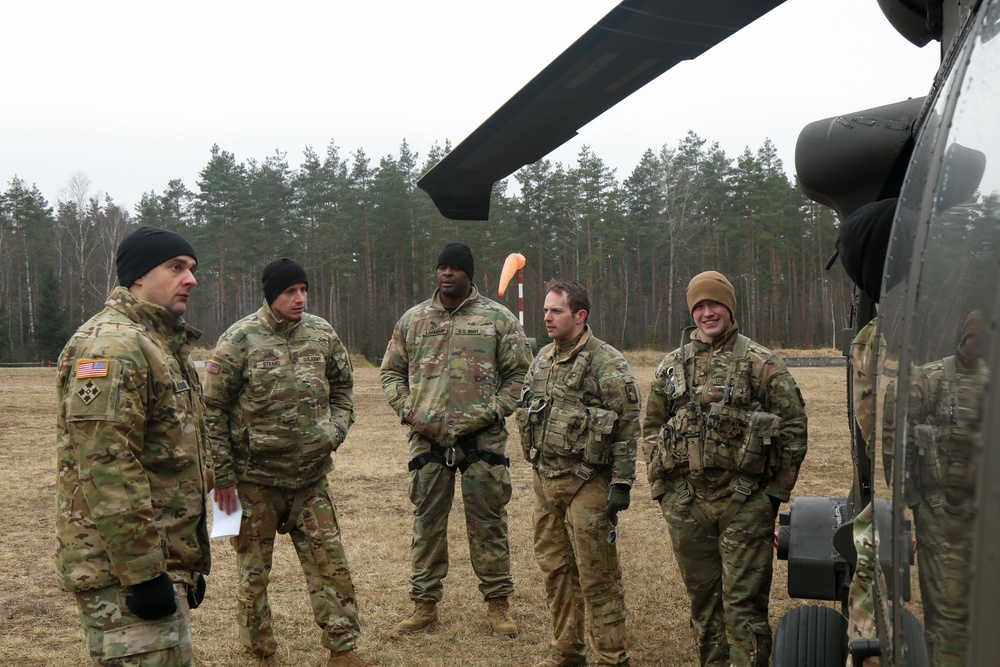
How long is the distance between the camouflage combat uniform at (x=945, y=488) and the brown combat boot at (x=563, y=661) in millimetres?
3542

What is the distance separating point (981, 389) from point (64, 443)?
2753mm

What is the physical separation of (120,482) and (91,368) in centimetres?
39

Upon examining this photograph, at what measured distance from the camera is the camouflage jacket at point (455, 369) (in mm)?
5371

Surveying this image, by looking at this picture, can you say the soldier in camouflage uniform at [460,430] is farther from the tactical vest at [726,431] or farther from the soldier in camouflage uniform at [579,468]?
the tactical vest at [726,431]

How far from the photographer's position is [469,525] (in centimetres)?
544

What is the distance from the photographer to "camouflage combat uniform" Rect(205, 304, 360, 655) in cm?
461

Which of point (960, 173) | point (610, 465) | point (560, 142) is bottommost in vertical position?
point (610, 465)

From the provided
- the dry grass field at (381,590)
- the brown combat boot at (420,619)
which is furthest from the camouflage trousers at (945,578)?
the brown combat boot at (420,619)

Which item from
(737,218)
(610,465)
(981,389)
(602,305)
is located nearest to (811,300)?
(737,218)

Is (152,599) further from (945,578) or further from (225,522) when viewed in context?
(945,578)

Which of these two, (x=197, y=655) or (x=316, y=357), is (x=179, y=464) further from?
(x=197, y=655)

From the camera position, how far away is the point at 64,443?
2.90m

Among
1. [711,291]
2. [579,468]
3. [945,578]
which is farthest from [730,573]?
[945,578]

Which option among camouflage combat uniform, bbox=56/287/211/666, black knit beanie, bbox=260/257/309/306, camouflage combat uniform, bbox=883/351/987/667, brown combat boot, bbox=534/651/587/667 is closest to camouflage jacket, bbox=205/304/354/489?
black knit beanie, bbox=260/257/309/306
